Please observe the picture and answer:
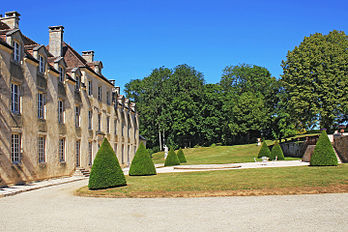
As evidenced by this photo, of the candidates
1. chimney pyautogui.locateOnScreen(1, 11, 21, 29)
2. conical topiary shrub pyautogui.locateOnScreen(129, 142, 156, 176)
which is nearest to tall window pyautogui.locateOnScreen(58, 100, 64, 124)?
chimney pyautogui.locateOnScreen(1, 11, 21, 29)

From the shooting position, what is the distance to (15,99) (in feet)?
64.8

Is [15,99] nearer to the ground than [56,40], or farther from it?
nearer to the ground

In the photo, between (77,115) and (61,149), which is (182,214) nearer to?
(61,149)

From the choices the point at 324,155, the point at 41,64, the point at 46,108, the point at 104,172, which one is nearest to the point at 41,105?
the point at 46,108

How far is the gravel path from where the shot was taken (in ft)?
27.6

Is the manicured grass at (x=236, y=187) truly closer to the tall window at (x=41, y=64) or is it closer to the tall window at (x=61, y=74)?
the tall window at (x=41, y=64)

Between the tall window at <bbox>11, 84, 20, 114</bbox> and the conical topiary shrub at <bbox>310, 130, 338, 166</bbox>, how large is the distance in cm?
1815

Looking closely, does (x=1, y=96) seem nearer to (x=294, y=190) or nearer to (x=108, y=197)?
(x=108, y=197)

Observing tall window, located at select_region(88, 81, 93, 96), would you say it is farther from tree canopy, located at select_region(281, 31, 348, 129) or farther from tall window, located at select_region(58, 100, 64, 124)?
tree canopy, located at select_region(281, 31, 348, 129)

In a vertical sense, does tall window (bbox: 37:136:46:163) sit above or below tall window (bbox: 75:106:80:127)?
below

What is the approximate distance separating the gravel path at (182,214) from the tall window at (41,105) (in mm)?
9802

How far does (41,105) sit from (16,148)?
3.95 meters

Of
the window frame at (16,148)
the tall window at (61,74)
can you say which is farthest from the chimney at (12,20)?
the window frame at (16,148)

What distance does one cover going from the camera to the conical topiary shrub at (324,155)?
22.5 m
